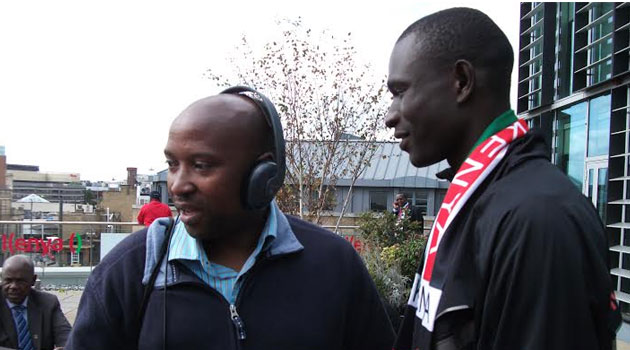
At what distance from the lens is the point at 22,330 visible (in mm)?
4211

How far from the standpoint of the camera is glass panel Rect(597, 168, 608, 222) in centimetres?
848

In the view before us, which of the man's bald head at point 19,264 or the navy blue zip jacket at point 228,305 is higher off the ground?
the navy blue zip jacket at point 228,305

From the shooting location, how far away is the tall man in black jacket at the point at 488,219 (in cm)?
97

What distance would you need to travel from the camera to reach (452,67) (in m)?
1.30

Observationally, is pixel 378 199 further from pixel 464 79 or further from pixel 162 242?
pixel 464 79

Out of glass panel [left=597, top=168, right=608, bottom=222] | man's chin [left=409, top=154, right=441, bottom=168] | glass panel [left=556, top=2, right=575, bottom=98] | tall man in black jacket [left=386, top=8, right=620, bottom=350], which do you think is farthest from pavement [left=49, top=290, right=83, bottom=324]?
glass panel [left=556, top=2, right=575, bottom=98]

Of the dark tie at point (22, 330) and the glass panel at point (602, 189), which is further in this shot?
the glass panel at point (602, 189)

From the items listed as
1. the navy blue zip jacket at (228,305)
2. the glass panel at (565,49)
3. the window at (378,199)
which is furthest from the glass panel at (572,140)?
the window at (378,199)

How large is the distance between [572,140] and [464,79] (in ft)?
31.6

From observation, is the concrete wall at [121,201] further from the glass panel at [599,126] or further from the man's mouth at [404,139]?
the man's mouth at [404,139]

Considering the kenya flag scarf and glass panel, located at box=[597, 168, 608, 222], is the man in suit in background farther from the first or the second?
glass panel, located at box=[597, 168, 608, 222]

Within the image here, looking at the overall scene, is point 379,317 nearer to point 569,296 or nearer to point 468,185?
point 468,185

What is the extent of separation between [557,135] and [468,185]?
1007cm

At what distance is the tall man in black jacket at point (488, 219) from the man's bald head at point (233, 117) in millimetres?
426
